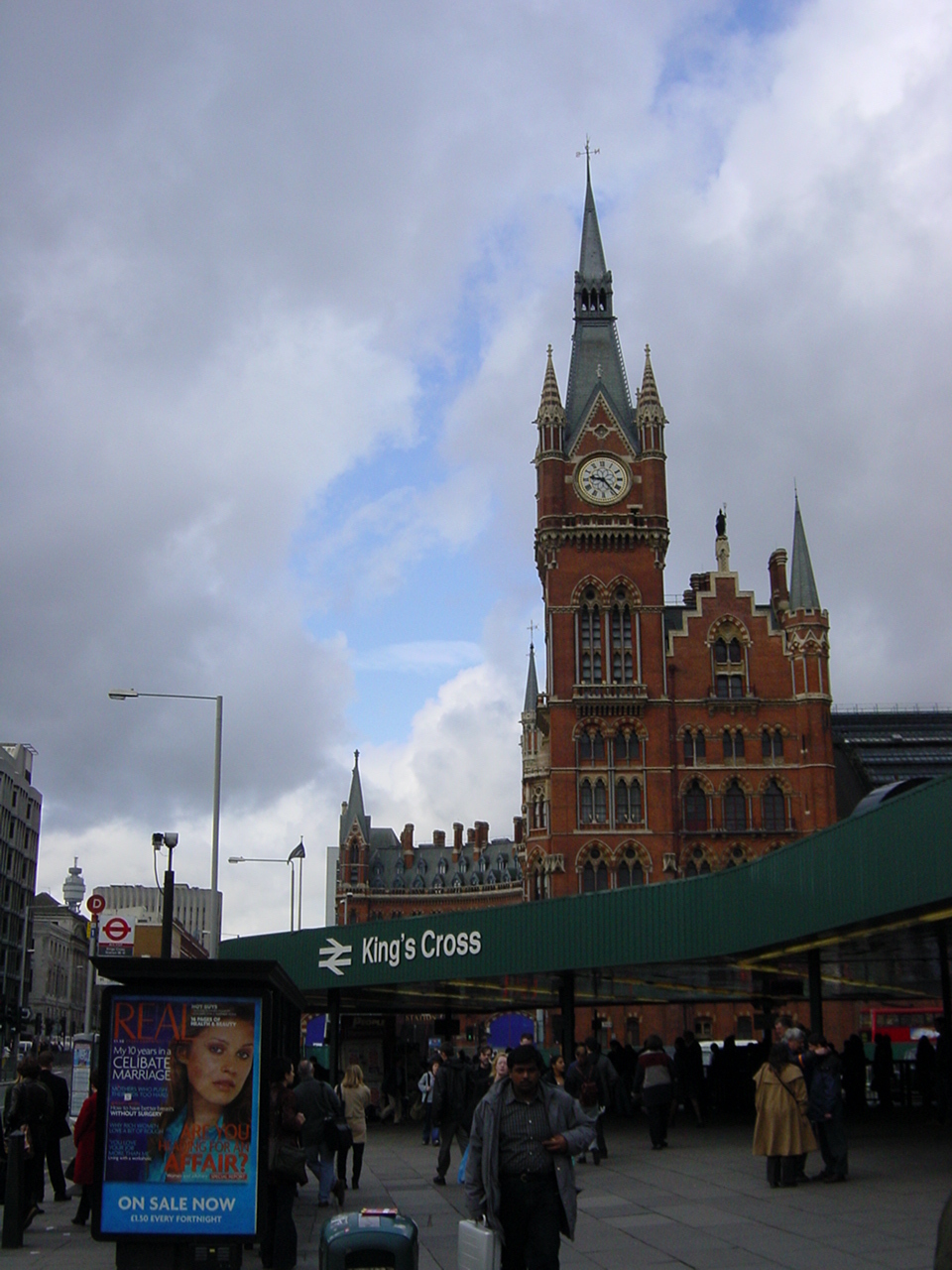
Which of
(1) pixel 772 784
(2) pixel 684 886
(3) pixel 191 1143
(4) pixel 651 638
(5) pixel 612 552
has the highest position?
(5) pixel 612 552

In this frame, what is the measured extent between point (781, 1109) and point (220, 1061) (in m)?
7.55

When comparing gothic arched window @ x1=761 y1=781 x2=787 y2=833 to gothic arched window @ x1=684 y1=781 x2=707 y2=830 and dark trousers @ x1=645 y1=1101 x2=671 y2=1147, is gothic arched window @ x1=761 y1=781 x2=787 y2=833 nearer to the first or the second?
gothic arched window @ x1=684 y1=781 x2=707 y2=830

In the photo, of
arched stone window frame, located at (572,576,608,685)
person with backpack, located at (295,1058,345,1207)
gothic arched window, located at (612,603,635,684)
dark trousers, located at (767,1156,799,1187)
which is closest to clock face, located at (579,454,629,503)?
arched stone window frame, located at (572,576,608,685)

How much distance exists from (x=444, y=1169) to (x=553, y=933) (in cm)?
1006

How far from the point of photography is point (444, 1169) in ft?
63.2

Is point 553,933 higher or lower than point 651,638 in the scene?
lower

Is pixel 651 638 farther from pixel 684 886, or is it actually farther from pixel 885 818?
pixel 885 818

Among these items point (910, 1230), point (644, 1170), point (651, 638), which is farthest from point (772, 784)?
point (910, 1230)

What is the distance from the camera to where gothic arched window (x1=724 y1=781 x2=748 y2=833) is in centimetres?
7106

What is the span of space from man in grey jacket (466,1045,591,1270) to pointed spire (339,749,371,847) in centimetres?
13859

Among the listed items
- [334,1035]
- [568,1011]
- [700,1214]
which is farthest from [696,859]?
[700,1214]

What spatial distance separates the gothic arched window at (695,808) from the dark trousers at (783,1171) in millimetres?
54443

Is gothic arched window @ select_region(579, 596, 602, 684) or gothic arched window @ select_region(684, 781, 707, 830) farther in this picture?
gothic arched window @ select_region(579, 596, 602, 684)

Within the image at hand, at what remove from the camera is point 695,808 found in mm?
71375
